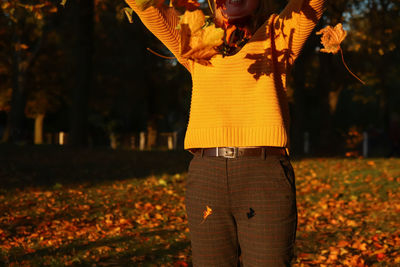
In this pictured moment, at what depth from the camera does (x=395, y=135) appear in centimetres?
2308

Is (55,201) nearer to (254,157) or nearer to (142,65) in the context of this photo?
(254,157)

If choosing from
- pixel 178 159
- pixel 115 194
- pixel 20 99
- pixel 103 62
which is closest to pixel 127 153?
pixel 178 159

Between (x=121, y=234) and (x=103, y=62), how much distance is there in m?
27.2

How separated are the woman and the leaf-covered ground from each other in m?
3.50

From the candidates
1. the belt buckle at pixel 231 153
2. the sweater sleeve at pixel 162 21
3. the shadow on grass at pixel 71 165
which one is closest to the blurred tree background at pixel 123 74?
the shadow on grass at pixel 71 165

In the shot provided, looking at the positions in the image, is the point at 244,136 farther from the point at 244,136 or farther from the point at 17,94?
the point at 17,94

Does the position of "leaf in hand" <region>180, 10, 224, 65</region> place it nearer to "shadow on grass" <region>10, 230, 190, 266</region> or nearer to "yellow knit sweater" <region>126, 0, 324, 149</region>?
"yellow knit sweater" <region>126, 0, 324, 149</region>

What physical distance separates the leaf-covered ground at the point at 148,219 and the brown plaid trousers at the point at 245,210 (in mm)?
3459

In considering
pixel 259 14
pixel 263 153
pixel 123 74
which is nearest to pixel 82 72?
pixel 123 74

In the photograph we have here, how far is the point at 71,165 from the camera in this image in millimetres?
13984

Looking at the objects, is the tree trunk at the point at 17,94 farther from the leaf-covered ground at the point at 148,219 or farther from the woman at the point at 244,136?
the woman at the point at 244,136

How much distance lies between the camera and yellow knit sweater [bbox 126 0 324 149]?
2498 mm

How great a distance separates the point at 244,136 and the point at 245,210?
0.35m

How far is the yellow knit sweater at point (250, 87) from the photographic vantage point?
2.50 meters
